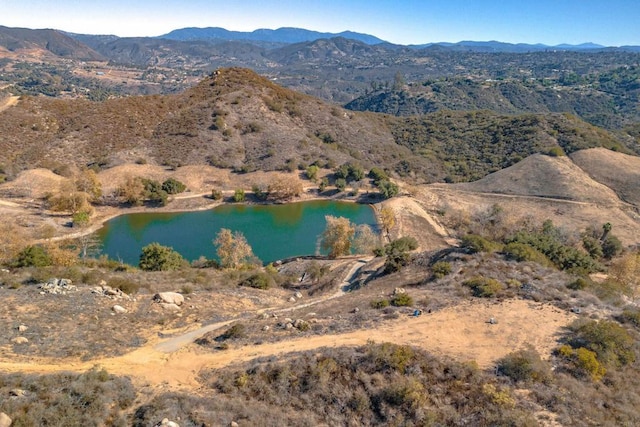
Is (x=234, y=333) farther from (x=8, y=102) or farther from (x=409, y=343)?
(x=8, y=102)

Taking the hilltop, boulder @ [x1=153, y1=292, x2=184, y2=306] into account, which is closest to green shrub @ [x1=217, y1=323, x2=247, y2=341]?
boulder @ [x1=153, y1=292, x2=184, y2=306]

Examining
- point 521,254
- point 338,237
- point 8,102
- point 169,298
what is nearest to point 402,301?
point 521,254

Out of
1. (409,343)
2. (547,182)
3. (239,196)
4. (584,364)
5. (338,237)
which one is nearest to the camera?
(584,364)

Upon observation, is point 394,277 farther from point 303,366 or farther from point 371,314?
point 303,366

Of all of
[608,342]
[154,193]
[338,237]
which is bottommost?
[338,237]

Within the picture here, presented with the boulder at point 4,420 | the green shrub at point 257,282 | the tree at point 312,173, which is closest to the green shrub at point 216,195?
the tree at point 312,173

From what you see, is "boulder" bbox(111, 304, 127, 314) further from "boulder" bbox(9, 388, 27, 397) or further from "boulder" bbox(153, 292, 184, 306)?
"boulder" bbox(9, 388, 27, 397)

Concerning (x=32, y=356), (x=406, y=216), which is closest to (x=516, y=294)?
(x=32, y=356)
